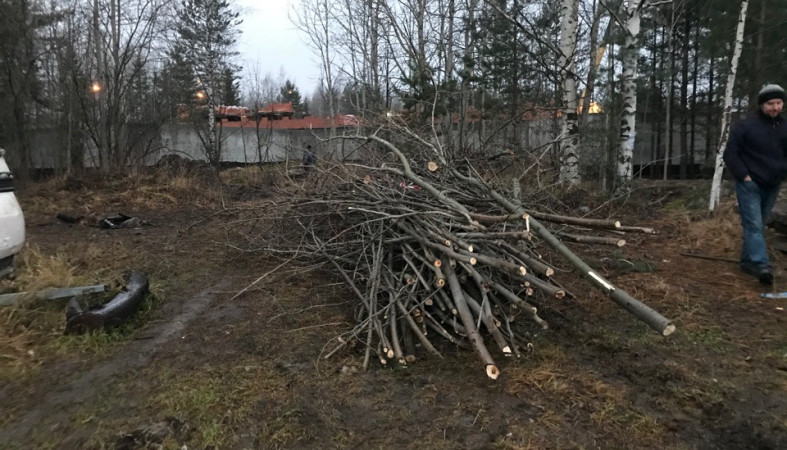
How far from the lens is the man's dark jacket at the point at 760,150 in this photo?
452 cm

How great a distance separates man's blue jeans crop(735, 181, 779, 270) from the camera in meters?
4.46

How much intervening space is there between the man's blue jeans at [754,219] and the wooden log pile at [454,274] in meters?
1.78

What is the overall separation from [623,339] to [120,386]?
340cm

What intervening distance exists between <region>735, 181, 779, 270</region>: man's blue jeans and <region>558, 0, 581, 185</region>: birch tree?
485 cm

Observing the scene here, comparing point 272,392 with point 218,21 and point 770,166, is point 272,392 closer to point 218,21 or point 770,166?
point 770,166

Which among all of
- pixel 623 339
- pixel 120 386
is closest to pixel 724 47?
pixel 623 339

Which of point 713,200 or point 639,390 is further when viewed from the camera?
point 713,200

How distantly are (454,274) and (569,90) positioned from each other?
290 inches

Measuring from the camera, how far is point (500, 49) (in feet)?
47.7

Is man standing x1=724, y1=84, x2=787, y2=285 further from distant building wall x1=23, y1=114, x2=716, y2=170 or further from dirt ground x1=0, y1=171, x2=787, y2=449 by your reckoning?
distant building wall x1=23, y1=114, x2=716, y2=170

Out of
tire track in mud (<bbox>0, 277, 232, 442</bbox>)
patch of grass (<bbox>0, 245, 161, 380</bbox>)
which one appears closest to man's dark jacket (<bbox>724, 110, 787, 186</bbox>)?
tire track in mud (<bbox>0, 277, 232, 442</bbox>)

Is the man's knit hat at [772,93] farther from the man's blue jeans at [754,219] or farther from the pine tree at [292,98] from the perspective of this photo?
the pine tree at [292,98]

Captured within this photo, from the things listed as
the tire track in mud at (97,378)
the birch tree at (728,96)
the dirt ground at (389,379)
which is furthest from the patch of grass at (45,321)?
the birch tree at (728,96)

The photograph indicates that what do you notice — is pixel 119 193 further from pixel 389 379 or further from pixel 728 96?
pixel 728 96
